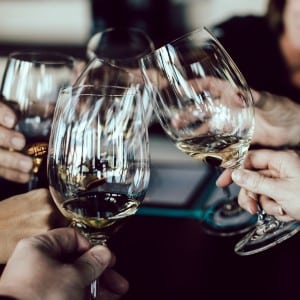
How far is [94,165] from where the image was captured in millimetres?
468

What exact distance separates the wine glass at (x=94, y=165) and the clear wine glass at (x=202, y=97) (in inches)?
4.9

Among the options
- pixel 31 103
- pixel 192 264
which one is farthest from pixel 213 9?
pixel 192 264

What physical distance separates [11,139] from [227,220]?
31 centimetres

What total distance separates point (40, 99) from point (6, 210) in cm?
18

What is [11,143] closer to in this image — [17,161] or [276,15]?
[17,161]

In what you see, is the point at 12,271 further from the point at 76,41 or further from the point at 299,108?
the point at 76,41

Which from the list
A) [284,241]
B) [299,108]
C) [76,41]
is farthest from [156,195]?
[76,41]

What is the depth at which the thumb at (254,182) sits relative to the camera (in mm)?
634

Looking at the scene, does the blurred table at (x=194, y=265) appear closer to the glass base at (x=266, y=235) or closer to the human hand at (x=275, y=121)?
the glass base at (x=266, y=235)

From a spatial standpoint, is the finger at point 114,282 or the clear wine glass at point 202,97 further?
the clear wine glass at point 202,97

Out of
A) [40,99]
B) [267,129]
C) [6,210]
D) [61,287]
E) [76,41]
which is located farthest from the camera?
[76,41]

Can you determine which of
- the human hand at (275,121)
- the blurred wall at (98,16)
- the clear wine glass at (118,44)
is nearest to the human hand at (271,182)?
the human hand at (275,121)

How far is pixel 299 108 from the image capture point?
96cm

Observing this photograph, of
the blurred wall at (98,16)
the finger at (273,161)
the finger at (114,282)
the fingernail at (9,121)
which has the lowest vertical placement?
the blurred wall at (98,16)
